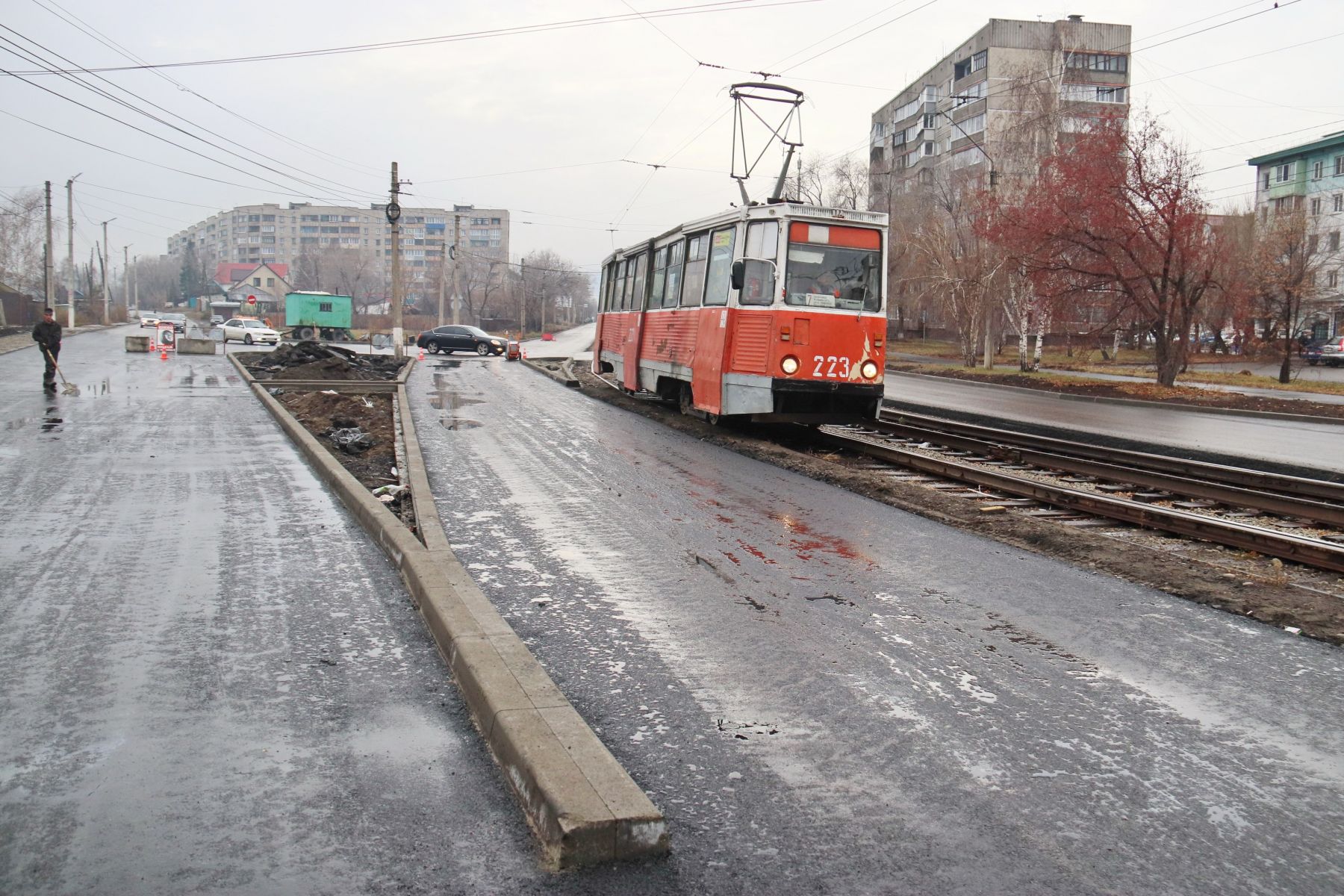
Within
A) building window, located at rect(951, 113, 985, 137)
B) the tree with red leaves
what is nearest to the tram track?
the tree with red leaves

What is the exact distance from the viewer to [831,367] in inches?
561

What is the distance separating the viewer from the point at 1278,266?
1695 inches

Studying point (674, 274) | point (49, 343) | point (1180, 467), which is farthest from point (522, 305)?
point (1180, 467)

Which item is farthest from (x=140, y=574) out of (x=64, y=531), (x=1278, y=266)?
(x=1278, y=266)

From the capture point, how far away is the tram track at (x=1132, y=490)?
8570 mm

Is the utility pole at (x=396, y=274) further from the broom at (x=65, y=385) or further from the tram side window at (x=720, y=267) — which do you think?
the tram side window at (x=720, y=267)

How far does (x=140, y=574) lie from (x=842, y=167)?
6056 centimetres

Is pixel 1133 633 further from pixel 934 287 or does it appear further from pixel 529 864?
pixel 934 287

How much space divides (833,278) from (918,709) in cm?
1066

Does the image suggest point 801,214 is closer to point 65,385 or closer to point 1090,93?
point 65,385

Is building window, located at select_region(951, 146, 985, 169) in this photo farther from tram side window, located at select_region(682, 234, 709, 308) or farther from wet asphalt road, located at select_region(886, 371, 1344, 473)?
tram side window, located at select_region(682, 234, 709, 308)

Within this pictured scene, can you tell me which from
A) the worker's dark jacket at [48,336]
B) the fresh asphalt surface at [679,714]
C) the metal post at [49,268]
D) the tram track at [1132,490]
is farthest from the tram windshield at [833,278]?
the metal post at [49,268]

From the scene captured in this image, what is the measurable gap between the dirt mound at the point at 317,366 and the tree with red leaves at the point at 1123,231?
18.2m

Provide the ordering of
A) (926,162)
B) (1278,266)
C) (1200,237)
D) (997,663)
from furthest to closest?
(926,162)
(1278,266)
(1200,237)
(997,663)
